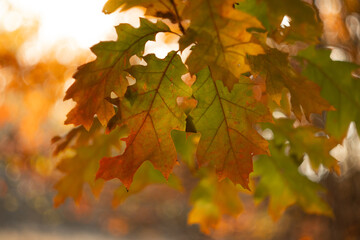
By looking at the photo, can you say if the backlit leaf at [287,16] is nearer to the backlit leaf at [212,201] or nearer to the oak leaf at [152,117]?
the oak leaf at [152,117]

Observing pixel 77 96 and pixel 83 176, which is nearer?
pixel 77 96

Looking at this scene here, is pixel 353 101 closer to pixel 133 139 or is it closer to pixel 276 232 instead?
pixel 133 139

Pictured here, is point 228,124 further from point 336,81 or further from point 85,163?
point 85,163

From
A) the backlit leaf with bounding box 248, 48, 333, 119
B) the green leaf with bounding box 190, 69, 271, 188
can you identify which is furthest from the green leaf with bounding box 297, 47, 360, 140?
the green leaf with bounding box 190, 69, 271, 188

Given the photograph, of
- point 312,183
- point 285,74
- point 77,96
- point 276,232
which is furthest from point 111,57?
point 276,232

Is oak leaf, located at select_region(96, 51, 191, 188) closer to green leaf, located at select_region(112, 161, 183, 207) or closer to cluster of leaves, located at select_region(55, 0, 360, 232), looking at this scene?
cluster of leaves, located at select_region(55, 0, 360, 232)

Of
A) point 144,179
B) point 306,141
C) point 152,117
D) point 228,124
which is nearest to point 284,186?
point 306,141
